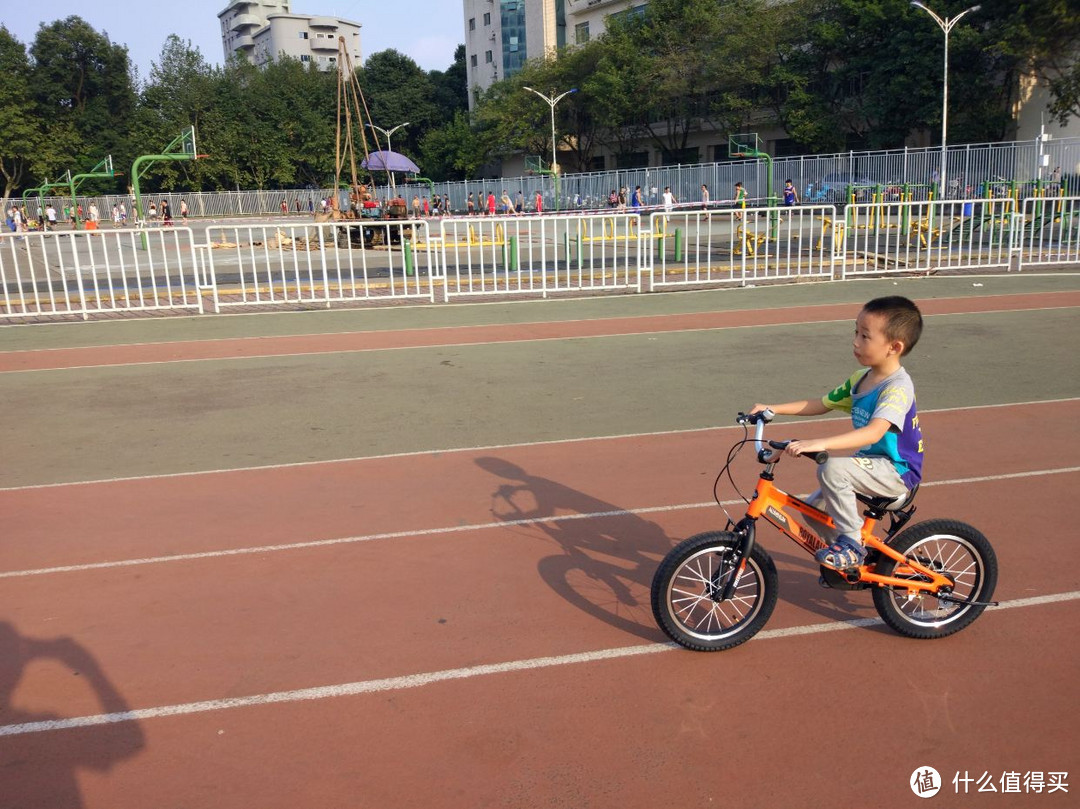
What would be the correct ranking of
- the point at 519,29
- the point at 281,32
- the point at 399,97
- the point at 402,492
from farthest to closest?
the point at 281,32, the point at 399,97, the point at 519,29, the point at 402,492

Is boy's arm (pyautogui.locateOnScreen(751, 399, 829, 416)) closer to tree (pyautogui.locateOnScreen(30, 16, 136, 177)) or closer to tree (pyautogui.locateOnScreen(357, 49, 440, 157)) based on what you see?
tree (pyautogui.locateOnScreen(30, 16, 136, 177))

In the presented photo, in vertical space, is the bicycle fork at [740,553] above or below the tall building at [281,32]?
below

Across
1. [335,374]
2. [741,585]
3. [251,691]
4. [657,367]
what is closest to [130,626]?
[251,691]

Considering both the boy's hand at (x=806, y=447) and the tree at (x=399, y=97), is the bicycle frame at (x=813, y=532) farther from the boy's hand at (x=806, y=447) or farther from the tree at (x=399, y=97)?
the tree at (x=399, y=97)

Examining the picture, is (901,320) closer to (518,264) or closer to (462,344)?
(462,344)

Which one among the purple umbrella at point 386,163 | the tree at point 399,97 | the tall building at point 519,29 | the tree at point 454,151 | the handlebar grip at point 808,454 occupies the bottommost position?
the handlebar grip at point 808,454

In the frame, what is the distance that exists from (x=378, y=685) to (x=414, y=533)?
187 centimetres

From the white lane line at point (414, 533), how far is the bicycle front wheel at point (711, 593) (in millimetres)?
1731

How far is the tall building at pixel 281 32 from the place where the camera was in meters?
128

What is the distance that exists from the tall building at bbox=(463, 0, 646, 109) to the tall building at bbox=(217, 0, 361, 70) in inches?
1176

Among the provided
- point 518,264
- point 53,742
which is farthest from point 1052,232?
point 53,742

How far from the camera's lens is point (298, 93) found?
8650cm

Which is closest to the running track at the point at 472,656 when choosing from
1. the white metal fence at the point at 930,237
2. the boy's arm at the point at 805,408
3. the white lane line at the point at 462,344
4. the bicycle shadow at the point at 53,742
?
the bicycle shadow at the point at 53,742

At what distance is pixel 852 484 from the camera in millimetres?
4117
